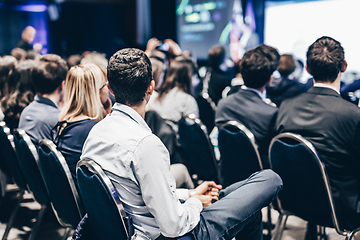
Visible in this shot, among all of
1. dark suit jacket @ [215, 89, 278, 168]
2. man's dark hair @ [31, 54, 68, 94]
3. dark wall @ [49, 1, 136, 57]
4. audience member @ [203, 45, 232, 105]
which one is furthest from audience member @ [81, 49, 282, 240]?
dark wall @ [49, 1, 136, 57]

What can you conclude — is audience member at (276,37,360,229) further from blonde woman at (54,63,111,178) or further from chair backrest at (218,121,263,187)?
blonde woman at (54,63,111,178)

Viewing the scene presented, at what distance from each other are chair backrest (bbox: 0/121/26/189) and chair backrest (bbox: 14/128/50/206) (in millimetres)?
171

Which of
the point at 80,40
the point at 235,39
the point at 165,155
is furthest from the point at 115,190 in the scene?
the point at 80,40

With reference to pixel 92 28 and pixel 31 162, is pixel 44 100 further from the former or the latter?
pixel 92 28

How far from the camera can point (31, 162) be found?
1.95m

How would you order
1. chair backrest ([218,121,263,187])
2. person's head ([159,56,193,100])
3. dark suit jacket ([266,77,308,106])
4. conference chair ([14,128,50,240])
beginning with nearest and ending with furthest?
conference chair ([14,128,50,240]), chair backrest ([218,121,263,187]), person's head ([159,56,193,100]), dark suit jacket ([266,77,308,106])

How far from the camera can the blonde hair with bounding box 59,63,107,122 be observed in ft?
6.30

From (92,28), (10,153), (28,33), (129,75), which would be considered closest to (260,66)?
(129,75)

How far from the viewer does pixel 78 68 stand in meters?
1.98

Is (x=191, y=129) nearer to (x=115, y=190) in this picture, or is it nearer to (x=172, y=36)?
(x=115, y=190)

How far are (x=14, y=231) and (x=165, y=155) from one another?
2.07m

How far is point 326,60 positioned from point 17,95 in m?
2.40

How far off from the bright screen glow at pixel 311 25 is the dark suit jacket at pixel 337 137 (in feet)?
11.0

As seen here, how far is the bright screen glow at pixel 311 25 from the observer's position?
520 cm
